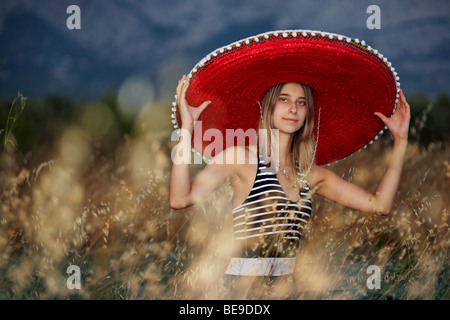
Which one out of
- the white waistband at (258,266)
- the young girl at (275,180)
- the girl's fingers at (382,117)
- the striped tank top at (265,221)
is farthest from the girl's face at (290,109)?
the white waistband at (258,266)

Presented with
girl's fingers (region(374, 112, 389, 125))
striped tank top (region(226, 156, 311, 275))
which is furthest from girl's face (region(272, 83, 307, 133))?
girl's fingers (region(374, 112, 389, 125))

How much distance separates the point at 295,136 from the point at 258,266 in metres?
0.94

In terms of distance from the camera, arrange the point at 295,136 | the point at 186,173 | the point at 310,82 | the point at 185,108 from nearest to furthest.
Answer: the point at 186,173 < the point at 185,108 < the point at 310,82 < the point at 295,136

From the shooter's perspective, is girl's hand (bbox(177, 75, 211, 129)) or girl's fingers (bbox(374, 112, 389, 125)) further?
girl's fingers (bbox(374, 112, 389, 125))

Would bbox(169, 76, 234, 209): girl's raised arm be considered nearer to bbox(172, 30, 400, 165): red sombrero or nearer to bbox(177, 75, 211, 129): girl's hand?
bbox(177, 75, 211, 129): girl's hand

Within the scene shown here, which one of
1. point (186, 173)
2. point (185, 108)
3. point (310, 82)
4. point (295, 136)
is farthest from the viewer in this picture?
point (295, 136)

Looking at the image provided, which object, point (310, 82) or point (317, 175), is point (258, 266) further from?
point (310, 82)

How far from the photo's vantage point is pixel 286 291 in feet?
7.32

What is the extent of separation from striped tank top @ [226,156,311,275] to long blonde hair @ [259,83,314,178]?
0.47ft

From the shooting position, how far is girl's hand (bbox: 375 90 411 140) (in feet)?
9.07

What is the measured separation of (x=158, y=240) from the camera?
362 centimetres

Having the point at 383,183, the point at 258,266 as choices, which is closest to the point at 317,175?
the point at 383,183

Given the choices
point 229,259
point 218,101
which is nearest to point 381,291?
point 229,259

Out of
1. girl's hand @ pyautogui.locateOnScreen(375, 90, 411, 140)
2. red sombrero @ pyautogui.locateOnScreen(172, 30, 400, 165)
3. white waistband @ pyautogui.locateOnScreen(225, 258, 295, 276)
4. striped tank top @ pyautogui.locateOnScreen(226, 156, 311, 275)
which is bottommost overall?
white waistband @ pyautogui.locateOnScreen(225, 258, 295, 276)
